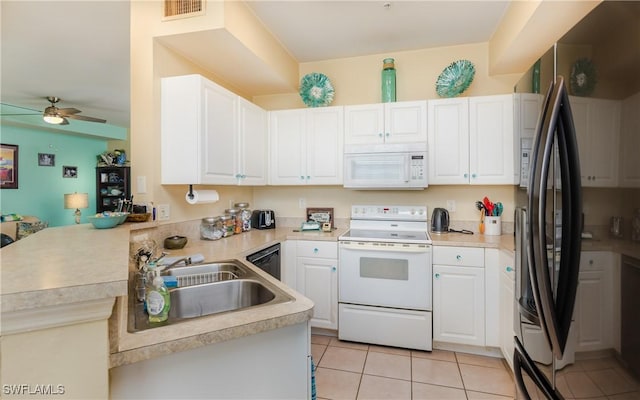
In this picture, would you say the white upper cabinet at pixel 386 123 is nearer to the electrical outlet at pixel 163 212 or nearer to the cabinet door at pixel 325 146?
the cabinet door at pixel 325 146

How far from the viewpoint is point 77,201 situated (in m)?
5.69

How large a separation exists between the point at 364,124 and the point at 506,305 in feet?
6.03

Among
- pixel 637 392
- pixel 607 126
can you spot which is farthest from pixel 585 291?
pixel 607 126

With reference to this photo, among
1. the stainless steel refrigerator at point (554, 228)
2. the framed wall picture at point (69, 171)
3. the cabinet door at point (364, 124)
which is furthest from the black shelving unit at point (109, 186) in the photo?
the stainless steel refrigerator at point (554, 228)

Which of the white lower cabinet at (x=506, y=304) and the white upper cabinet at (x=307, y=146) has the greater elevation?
the white upper cabinet at (x=307, y=146)

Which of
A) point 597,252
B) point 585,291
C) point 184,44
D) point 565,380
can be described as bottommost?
point 565,380

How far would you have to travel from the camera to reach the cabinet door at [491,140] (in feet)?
8.16

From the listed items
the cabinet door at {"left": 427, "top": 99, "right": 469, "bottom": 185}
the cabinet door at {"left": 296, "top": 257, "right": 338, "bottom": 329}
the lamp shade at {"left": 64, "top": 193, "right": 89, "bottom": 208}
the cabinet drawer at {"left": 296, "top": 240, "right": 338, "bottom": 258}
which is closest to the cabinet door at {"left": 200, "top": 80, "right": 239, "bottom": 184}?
the cabinet drawer at {"left": 296, "top": 240, "right": 338, "bottom": 258}

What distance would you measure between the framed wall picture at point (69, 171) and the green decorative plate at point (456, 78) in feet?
23.0

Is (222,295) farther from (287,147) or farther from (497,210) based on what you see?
(497,210)

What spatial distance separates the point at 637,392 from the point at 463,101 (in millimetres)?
A: 2365

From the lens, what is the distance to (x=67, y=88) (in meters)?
4.14

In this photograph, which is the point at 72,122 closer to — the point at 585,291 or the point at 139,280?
the point at 139,280

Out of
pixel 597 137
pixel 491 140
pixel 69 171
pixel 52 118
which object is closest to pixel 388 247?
pixel 491 140
